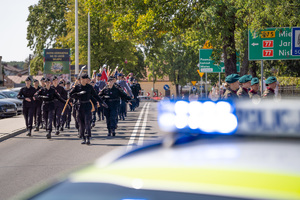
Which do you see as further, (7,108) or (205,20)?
(7,108)

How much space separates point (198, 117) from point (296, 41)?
18093 mm

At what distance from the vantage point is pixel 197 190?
1302mm

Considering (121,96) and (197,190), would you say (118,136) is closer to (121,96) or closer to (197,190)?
(121,96)

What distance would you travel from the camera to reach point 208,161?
1.50m

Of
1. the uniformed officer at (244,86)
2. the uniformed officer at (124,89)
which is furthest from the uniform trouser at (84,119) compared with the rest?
→ the uniformed officer at (124,89)

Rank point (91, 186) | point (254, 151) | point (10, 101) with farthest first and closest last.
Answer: point (10, 101) → point (254, 151) → point (91, 186)

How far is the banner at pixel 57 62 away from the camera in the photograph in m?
41.4

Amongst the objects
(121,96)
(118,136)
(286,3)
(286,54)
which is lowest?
(118,136)

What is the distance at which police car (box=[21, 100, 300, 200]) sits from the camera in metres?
1.30

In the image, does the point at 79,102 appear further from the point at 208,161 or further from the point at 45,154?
the point at 208,161

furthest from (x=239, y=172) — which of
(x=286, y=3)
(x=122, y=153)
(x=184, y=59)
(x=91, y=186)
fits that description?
(x=184, y=59)

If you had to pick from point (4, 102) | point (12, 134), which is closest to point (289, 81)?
point (4, 102)

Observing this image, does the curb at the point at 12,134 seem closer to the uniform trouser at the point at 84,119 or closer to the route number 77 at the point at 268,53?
the uniform trouser at the point at 84,119

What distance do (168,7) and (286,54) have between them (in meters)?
6.69
